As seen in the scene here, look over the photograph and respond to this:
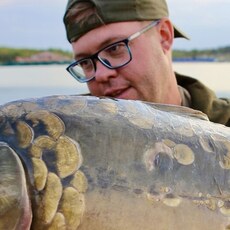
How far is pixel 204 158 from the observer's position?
2246 mm

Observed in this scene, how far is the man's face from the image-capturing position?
411 cm

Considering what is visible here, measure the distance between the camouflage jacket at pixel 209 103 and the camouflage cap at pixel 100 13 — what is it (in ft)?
2.18

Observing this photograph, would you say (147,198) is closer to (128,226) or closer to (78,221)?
(128,226)

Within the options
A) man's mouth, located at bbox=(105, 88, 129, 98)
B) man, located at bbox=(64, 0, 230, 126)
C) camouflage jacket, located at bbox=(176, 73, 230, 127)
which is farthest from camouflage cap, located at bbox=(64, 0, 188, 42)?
camouflage jacket, located at bbox=(176, 73, 230, 127)

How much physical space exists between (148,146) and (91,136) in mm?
227

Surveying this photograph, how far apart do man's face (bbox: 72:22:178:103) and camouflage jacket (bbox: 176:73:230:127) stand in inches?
8.6

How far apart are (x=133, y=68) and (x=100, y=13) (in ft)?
1.56

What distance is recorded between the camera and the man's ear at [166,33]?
450cm

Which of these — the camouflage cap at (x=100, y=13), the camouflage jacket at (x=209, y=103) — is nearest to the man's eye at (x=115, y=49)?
the camouflage cap at (x=100, y=13)

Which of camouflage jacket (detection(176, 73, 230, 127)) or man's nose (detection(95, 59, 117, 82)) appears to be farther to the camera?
camouflage jacket (detection(176, 73, 230, 127))

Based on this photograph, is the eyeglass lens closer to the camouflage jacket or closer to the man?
the man

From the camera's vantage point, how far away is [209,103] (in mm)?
4266

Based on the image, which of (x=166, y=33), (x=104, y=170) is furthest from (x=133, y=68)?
(x=104, y=170)

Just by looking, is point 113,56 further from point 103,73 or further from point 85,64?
point 85,64
